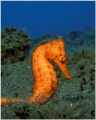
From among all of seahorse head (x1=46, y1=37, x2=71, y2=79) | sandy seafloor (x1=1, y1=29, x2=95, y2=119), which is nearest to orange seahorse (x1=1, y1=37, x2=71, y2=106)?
seahorse head (x1=46, y1=37, x2=71, y2=79)

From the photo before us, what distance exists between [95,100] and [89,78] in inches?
47.7

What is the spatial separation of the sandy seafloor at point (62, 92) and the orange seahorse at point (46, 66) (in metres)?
0.21

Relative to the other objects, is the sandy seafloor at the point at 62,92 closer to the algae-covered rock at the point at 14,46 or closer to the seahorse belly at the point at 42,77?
the seahorse belly at the point at 42,77

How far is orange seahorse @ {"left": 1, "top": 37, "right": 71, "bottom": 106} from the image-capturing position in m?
3.39

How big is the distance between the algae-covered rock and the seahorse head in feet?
11.2

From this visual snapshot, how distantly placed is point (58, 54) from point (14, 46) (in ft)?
12.1

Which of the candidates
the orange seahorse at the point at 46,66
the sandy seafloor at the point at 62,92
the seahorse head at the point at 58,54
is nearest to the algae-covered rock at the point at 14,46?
the sandy seafloor at the point at 62,92

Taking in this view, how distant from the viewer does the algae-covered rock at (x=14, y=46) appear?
22.8ft

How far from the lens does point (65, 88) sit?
12.4 feet

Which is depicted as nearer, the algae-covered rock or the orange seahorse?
Answer: the orange seahorse

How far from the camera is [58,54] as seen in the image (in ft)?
12.1

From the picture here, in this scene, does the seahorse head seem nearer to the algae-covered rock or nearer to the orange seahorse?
the orange seahorse

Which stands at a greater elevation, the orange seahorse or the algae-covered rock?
the algae-covered rock

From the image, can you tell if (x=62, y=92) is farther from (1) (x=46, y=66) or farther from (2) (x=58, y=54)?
(2) (x=58, y=54)
